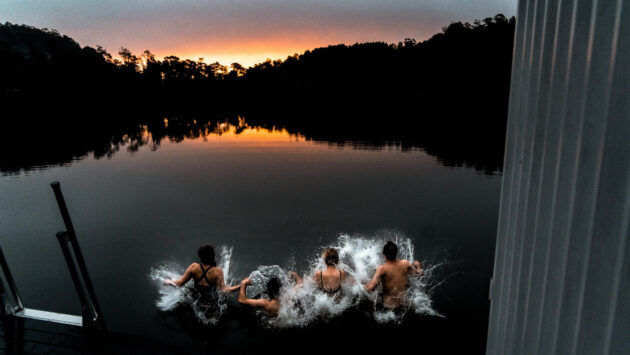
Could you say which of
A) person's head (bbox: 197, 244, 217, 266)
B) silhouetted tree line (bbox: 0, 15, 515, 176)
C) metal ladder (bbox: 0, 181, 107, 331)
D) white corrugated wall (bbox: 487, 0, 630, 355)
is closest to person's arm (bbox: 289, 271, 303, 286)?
person's head (bbox: 197, 244, 217, 266)

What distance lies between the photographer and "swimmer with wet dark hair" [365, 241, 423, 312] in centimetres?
624

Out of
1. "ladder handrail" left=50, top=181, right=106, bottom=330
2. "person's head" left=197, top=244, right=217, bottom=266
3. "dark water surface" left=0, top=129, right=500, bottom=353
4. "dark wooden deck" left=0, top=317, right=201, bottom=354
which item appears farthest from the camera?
"dark water surface" left=0, top=129, right=500, bottom=353

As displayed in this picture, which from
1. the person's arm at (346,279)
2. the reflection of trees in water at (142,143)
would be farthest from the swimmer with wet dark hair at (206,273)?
the reflection of trees in water at (142,143)

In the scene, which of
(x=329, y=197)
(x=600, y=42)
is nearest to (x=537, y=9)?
(x=600, y=42)

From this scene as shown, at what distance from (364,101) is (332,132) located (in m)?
37.9

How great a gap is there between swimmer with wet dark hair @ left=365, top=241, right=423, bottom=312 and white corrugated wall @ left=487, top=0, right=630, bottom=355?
4276 millimetres

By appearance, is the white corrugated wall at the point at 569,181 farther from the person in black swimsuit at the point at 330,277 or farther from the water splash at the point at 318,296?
the water splash at the point at 318,296

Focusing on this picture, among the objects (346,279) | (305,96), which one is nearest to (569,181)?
(346,279)

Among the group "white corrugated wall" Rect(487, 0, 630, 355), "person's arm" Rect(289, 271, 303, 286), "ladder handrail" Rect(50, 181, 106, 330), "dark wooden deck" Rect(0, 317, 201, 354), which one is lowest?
"person's arm" Rect(289, 271, 303, 286)

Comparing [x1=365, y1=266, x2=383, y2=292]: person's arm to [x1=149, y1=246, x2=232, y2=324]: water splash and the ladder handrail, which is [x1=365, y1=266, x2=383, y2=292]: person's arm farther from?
the ladder handrail

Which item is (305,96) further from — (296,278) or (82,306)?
(82,306)

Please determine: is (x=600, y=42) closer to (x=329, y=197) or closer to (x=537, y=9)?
(x=537, y=9)

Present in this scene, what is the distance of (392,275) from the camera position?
626 cm

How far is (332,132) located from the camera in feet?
159
